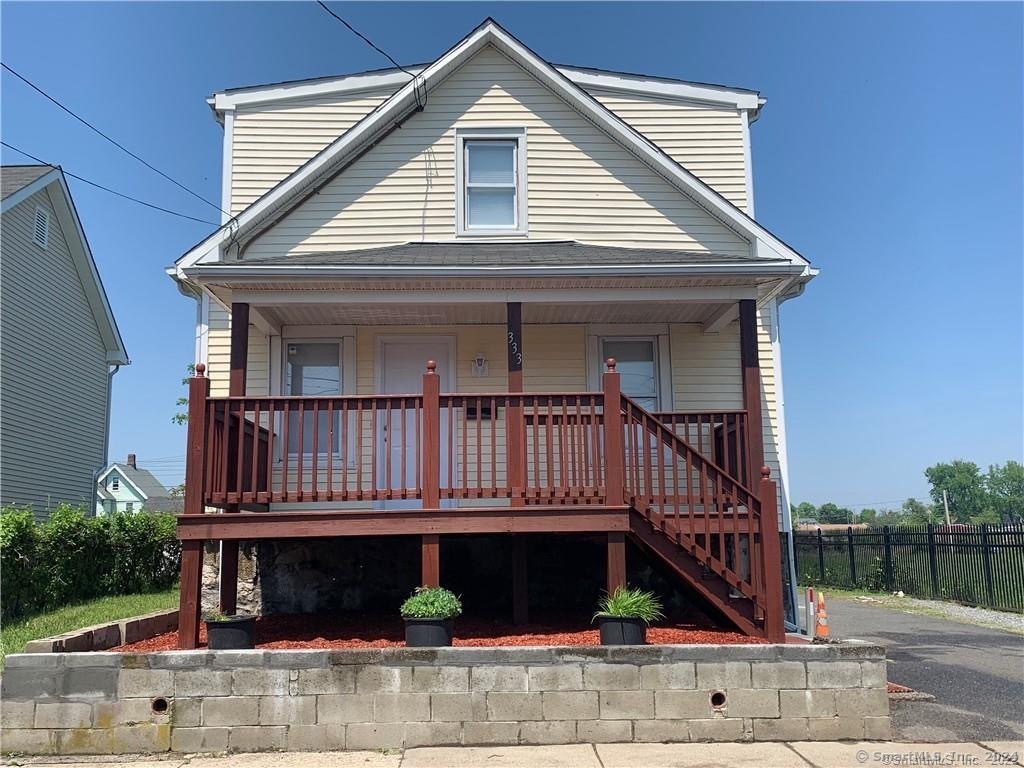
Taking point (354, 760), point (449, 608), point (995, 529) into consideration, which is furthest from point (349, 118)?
point (995, 529)

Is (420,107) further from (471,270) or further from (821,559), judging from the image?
(821,559)

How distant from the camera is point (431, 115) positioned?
1097 cm

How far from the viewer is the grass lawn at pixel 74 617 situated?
8844 millimetres

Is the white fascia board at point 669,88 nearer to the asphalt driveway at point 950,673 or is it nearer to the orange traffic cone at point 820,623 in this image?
the orange traffic cone at point 820,623

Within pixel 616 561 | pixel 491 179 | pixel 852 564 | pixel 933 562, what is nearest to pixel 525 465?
pixel 616 561

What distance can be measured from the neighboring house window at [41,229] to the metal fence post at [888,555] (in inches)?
735

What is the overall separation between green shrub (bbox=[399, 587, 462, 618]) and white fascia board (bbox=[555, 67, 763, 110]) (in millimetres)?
7982

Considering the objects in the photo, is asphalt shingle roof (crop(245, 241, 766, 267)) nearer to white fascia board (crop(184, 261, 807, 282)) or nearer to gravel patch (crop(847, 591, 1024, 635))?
white fascia board (crop(184, 261, 807, 282))

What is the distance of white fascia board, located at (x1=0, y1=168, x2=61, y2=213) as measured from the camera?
623 inches

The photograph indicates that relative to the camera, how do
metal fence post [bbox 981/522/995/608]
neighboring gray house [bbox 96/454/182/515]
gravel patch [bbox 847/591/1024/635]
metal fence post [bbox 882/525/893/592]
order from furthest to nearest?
neighboring gray house [bbox 96/454/182/515]
metal fence post [bbox 882/525/893/592]
metal fence post [bbox 981/522/995/608]
gravel patch [bbox 847/591/1024/635]

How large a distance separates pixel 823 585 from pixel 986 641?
9264mm

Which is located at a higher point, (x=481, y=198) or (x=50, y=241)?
(x=50, y=241)

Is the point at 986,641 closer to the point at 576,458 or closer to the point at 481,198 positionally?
the point at 576,458

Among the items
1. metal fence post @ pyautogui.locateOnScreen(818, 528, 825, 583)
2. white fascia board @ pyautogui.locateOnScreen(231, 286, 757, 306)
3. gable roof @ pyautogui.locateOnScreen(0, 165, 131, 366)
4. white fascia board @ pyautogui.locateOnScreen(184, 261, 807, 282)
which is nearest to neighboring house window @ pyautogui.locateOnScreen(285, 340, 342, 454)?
white fascia board @ pyautogui.locateOnScreen(231, 286, 757, 306)
